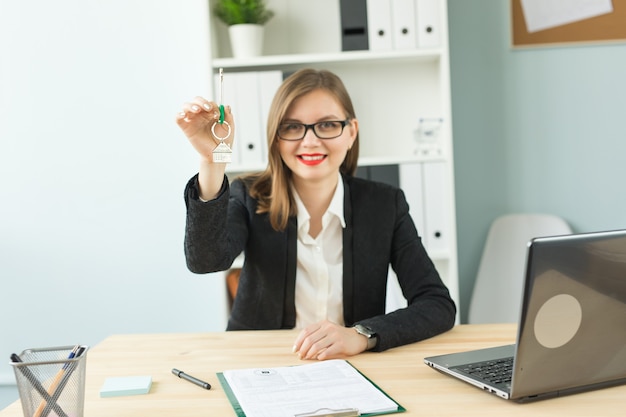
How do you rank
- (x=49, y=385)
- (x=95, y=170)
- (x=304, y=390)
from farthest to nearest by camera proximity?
(x=95, y=170), (x=304, y=390), (x=49, y=385)

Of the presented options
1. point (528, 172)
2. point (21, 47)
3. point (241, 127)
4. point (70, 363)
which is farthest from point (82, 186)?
point (70, 363)

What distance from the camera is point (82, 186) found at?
2998mm

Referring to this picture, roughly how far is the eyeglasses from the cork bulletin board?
1.34 metres

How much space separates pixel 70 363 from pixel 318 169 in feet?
3.14

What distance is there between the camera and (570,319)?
3.29 ft

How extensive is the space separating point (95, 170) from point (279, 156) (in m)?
1.41

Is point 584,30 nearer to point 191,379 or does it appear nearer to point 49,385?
point 191,379

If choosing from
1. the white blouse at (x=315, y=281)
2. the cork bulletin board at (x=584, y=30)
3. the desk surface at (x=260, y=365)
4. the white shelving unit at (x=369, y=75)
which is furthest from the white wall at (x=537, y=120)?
the desk surface at (x=260, y=365)

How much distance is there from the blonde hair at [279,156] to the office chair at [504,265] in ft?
3.92

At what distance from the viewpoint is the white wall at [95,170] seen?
295cm

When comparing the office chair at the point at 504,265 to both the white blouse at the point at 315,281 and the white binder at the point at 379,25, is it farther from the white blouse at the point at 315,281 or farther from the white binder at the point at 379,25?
the white blouse at the point at 315,281

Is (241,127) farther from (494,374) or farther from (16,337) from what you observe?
(494,374)

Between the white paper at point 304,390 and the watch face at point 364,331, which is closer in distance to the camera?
the white paper at point 304,390

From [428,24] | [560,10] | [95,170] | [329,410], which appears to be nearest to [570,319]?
[329,410]
